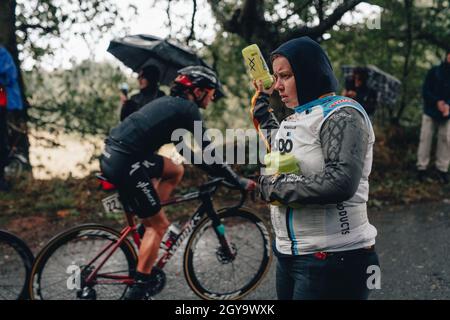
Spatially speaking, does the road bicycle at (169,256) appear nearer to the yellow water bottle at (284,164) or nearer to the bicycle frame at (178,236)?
the bicycle frame at (178,236)

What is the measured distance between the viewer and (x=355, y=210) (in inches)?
83.7

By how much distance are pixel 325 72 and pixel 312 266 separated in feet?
3.03

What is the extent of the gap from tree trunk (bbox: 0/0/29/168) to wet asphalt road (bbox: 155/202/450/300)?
4330 millimetres

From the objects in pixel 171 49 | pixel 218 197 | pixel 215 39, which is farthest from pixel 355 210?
pixel 215 39

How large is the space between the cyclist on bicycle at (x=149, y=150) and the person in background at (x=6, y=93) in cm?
346

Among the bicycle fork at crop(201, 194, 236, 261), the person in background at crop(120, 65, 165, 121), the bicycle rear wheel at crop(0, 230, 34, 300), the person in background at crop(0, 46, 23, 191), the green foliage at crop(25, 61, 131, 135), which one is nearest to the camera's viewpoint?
the bicycle rear wheel at crop(0, 230, 34, 300)

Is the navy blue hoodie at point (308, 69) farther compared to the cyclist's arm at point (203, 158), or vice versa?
the cyclist's arm at point (203, 158)

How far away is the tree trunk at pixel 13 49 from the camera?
7422mm

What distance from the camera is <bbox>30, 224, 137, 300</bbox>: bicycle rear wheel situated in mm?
3459

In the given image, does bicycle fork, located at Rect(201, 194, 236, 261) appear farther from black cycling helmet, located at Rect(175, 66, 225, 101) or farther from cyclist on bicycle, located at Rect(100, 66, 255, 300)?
black cycling helmet, located at Rect(175, 66, 225, 101)

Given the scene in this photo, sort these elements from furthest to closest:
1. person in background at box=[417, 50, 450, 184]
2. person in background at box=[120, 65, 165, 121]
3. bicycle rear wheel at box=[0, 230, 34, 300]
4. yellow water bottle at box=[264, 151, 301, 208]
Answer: person in background at box=[417, 50, 450, 184], person in background at box=[120, 65, 165, 121], bicycle rear wheel at box=[0, 230, 34, 300], yellow water bottle at box=[264, 151, 301, 208]

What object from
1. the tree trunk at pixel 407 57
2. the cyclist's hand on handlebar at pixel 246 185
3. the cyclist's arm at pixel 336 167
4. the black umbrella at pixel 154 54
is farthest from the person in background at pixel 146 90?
the tree trunk at pixel 407 57

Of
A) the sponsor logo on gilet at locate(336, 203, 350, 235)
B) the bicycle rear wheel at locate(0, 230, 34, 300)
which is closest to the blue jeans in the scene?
the sponsor logo on gilet at locate(336, 203, 350, 235)

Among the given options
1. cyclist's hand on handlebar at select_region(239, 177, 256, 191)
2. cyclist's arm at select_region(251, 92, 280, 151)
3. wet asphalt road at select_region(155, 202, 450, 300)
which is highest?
cyclist's arm at select_region(251, 92, 280, 151)
